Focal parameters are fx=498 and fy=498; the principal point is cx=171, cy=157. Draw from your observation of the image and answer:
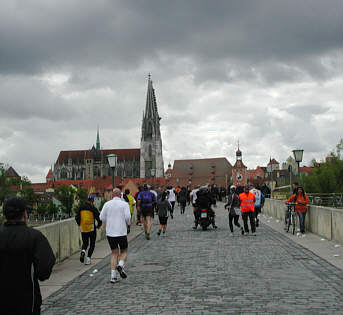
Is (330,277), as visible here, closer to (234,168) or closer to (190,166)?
(234,168)

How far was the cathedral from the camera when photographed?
6486 inches

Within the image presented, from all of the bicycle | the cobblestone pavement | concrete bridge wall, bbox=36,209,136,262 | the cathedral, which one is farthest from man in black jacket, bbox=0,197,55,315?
the cathedral

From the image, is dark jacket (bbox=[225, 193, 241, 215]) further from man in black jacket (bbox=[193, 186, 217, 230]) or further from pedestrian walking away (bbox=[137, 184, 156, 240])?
pedestrian walking away (bbox=[137, 184, 156, 240])

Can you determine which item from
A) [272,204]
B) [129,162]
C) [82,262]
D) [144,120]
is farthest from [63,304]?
[129,162]

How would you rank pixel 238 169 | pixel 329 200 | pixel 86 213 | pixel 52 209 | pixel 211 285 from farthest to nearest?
pixel 238 169 → pixel 52 209 → pixel 329 200 → pixel 86 213 → pixel 211 285

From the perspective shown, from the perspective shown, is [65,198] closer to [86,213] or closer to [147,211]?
[147,211]

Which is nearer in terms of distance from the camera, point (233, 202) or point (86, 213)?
point (86, 213)

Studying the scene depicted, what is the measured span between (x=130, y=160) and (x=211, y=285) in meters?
182

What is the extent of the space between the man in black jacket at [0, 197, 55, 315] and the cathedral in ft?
519

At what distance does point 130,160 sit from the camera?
190 meters

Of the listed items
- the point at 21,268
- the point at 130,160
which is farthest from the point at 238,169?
the point at 21,268

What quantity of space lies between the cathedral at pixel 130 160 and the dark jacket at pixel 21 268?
158120mm

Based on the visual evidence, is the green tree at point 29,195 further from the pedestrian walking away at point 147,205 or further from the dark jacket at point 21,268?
the dark jacket at point 21,268

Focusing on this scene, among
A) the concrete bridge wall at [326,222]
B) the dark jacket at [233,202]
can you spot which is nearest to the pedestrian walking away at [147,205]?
the dark jacket at [233,202]
